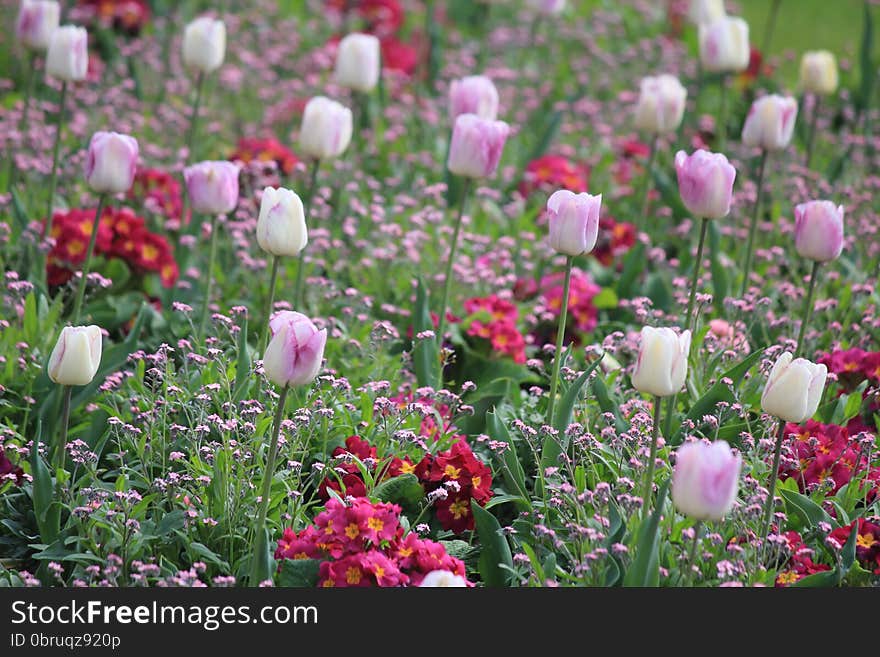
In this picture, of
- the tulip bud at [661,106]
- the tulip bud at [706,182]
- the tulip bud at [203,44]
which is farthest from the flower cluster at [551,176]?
the tulip bud at [706,182]

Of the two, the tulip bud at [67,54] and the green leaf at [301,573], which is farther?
the tulip bud at [67,54]

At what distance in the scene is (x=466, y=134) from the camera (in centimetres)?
318

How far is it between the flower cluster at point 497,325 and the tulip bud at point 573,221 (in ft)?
2.74

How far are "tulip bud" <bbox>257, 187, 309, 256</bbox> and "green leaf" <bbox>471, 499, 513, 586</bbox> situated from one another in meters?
0.72

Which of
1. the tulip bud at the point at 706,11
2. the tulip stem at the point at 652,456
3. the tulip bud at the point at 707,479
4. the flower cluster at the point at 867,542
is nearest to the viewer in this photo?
the tulip bud at the point at 707,479

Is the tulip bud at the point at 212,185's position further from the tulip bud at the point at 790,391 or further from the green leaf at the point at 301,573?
the tulip bud at the point at 790,391

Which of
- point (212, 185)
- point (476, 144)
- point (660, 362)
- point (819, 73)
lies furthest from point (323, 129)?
point (819, 73)

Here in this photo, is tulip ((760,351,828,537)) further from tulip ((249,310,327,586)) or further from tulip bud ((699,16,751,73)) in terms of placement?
tulip bud ((699,16,751,73))

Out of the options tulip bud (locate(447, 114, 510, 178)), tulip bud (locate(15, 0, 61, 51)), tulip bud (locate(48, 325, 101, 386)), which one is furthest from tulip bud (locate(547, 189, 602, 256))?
tulip bud (locate(15, 0, 61, 51))

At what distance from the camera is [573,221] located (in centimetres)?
277

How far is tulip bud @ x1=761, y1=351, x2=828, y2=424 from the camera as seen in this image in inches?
95.8

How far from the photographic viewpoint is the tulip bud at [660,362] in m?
2.33

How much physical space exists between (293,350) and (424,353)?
98 cm

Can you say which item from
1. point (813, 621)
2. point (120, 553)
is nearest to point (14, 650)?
point (120, 553)
